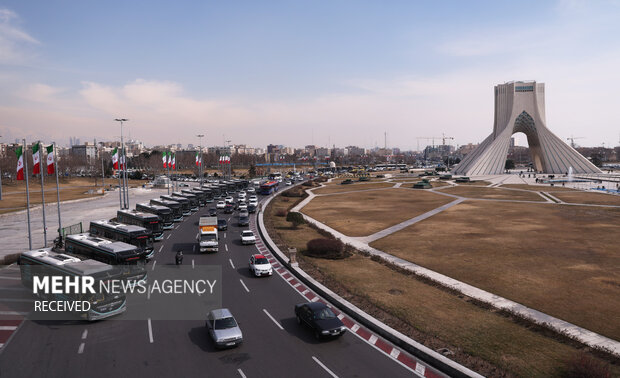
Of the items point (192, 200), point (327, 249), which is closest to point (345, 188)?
point (192, 200)

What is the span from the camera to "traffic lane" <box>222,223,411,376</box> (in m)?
15.0

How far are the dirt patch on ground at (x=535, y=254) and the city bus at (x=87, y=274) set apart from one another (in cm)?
2293

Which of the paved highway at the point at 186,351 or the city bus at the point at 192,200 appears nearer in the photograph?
the paved highway at the point at 186,351

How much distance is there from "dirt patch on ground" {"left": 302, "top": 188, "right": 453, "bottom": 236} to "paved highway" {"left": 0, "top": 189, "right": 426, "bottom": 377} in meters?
26.3

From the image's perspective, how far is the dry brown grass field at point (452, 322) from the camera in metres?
15.1

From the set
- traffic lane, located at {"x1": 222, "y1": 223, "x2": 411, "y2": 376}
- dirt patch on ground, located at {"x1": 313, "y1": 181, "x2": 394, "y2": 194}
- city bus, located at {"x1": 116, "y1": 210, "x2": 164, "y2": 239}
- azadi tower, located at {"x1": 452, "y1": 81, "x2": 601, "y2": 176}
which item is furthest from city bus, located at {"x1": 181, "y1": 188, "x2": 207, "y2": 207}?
azadi tower, located at {"x1": 452, "y1": 81, "x2": 601, "y2": 176}

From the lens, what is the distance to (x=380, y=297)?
72.9ft

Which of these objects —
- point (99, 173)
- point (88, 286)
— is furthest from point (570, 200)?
point (99, 173)

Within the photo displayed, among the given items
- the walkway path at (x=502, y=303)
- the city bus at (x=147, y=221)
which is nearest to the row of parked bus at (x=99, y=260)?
the city bus at (x=147, y=221)

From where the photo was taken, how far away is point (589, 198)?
69.5 meters

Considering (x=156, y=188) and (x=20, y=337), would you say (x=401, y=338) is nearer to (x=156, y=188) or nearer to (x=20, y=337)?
(x=20, y=337)

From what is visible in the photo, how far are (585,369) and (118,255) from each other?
24658 millimetres

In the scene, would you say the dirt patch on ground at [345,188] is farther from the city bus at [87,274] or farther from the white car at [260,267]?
the city bus at [87,274]

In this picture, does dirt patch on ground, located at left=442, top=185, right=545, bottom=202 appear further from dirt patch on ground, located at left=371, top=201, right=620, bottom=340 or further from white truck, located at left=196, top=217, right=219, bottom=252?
white truck, located at left=196, top=217, right=219, bottom=252
